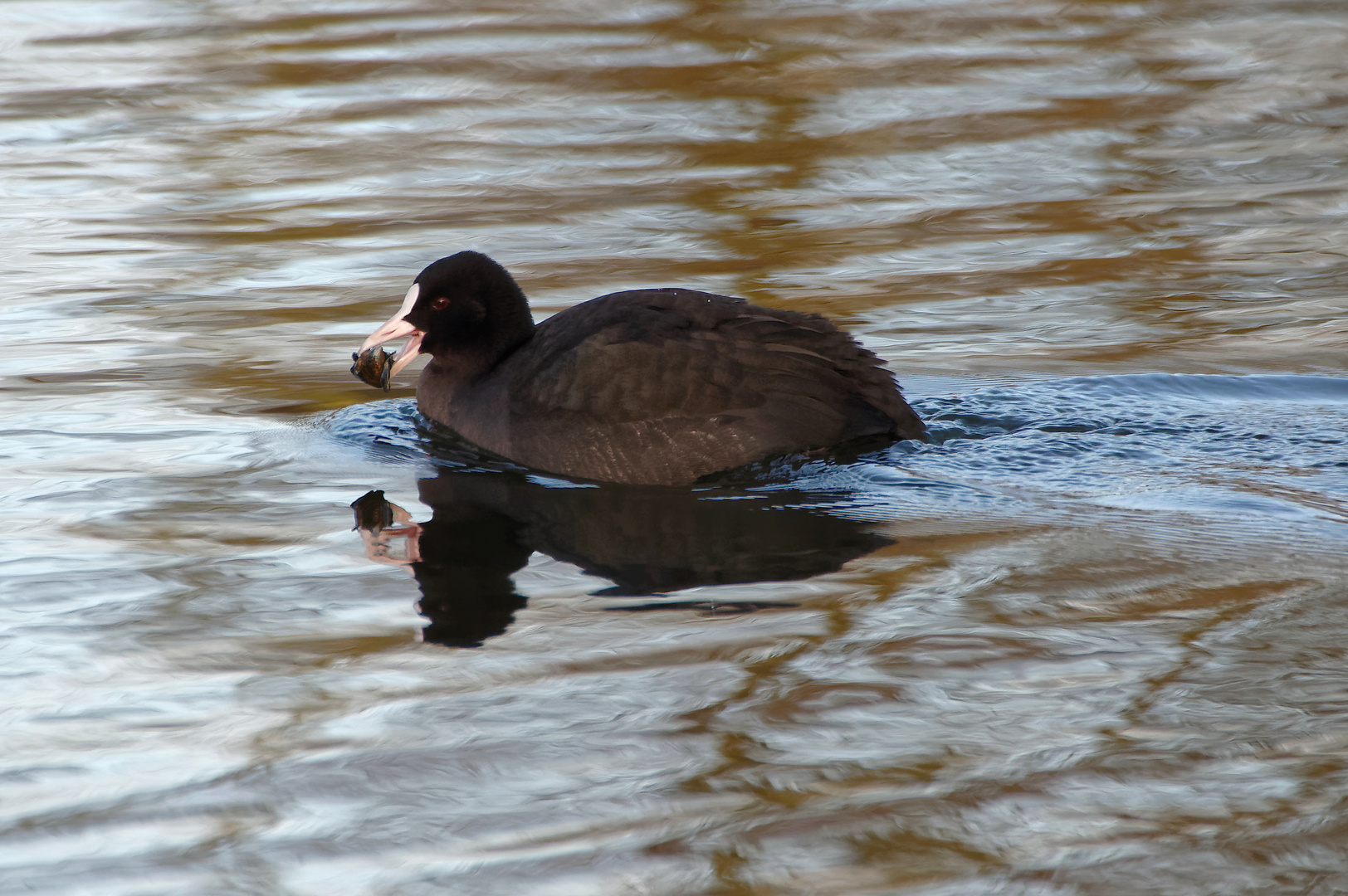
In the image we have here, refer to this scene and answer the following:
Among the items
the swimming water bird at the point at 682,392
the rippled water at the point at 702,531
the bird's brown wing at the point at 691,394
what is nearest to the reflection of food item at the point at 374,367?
the rippled water at the point at 702,531

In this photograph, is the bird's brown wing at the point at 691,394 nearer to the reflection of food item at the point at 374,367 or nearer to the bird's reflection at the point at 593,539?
the bird's reflection at the point at 593,539

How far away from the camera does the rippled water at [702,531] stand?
3393mm

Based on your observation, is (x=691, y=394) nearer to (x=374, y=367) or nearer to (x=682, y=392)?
(x=682, y=392)

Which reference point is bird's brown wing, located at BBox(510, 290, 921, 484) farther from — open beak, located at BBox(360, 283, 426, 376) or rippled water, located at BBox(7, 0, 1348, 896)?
open beak, located at BBox(360, 283, 426, 376)

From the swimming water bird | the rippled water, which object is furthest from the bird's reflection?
the swimming water bird

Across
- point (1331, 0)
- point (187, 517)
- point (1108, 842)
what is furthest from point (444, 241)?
point (1331, 0)

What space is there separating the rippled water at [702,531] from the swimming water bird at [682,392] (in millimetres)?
130

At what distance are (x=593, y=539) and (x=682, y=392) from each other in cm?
79

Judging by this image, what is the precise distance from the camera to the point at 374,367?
21.6 ft

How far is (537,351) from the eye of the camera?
20.2 feet

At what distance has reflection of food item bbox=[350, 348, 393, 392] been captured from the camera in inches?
259

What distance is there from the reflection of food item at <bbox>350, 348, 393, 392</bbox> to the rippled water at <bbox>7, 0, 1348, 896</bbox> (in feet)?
0.72

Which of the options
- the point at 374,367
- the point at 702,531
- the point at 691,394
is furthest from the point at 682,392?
the point at 374,367

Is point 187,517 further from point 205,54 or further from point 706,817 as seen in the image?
point 205,54
